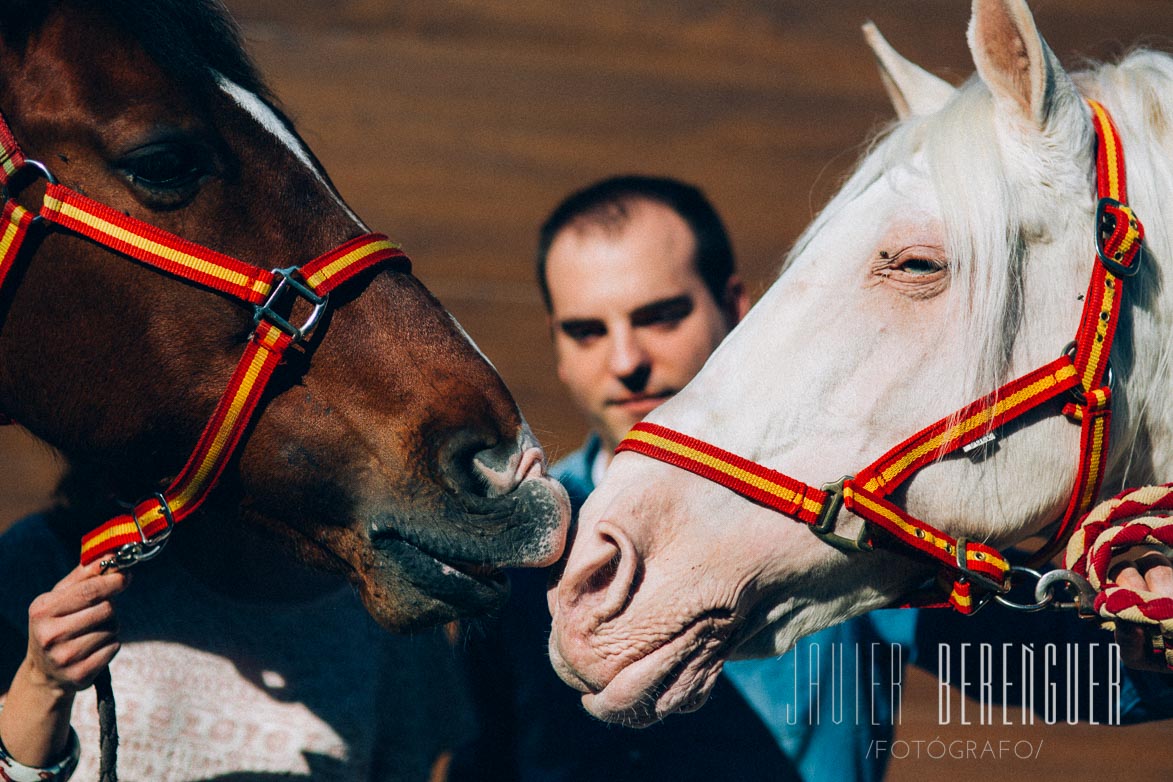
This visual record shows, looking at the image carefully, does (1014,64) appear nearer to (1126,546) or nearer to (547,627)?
(1126,546)

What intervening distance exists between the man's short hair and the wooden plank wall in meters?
0.89

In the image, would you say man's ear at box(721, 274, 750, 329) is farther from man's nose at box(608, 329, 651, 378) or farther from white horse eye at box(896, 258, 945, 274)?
white horse eye at box(896, 258, 945, 274)

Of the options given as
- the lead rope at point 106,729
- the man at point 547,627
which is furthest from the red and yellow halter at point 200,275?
the man at point 547,627

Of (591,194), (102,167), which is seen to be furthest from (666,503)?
(591,194)

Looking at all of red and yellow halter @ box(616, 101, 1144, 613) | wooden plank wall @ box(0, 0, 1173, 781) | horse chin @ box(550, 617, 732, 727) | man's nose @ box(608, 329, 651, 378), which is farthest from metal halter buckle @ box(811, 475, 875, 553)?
wooden plank wall @ box(0, 0, 1173, 781)

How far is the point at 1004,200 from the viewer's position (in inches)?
40.1

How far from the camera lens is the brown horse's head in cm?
104

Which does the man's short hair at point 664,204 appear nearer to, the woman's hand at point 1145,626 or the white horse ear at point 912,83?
the white horse ear at point 912,83

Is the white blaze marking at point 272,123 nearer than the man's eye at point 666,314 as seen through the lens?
Yes

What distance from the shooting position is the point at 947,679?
57.6 inches

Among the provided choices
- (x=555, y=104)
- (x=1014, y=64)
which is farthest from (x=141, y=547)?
(x=555, y=104)

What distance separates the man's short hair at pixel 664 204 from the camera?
5.87ft

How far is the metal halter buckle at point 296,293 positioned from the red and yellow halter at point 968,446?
394mm

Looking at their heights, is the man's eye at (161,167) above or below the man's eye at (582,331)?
above
